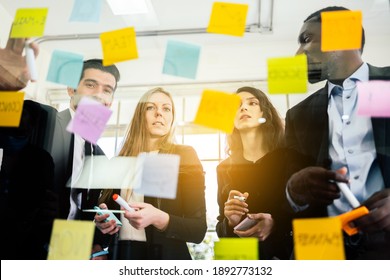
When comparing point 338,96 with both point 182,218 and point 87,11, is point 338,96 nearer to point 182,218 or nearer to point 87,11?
point 182,218

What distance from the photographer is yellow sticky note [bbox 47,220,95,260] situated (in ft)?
2.64

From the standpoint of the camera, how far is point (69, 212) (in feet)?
2.88

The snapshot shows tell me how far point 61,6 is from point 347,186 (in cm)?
103

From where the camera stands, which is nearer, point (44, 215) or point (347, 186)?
point (347, 186)

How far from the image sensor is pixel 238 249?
76 cm

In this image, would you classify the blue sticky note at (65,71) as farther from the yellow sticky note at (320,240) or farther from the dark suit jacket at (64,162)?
the yellow sticky note at (320,240)

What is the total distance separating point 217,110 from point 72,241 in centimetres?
49

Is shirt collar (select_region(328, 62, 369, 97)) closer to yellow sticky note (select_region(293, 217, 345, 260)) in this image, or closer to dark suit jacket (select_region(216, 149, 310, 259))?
dark suit jacket (select_region(216, 149, 310, 259))

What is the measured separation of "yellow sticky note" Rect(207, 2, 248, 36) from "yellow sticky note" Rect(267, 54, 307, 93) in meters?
0.13

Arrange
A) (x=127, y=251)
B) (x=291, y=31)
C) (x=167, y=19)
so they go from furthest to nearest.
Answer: (x=167, y=19), (x=291, y=31), (x=127, y=251)

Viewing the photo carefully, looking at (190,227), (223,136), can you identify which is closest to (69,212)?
(190,227)

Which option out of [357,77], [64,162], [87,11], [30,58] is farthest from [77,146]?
[357,77]

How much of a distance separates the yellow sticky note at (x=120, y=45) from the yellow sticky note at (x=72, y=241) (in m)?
0.45

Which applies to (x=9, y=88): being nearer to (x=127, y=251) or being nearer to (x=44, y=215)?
A: (x=44, y=215)
